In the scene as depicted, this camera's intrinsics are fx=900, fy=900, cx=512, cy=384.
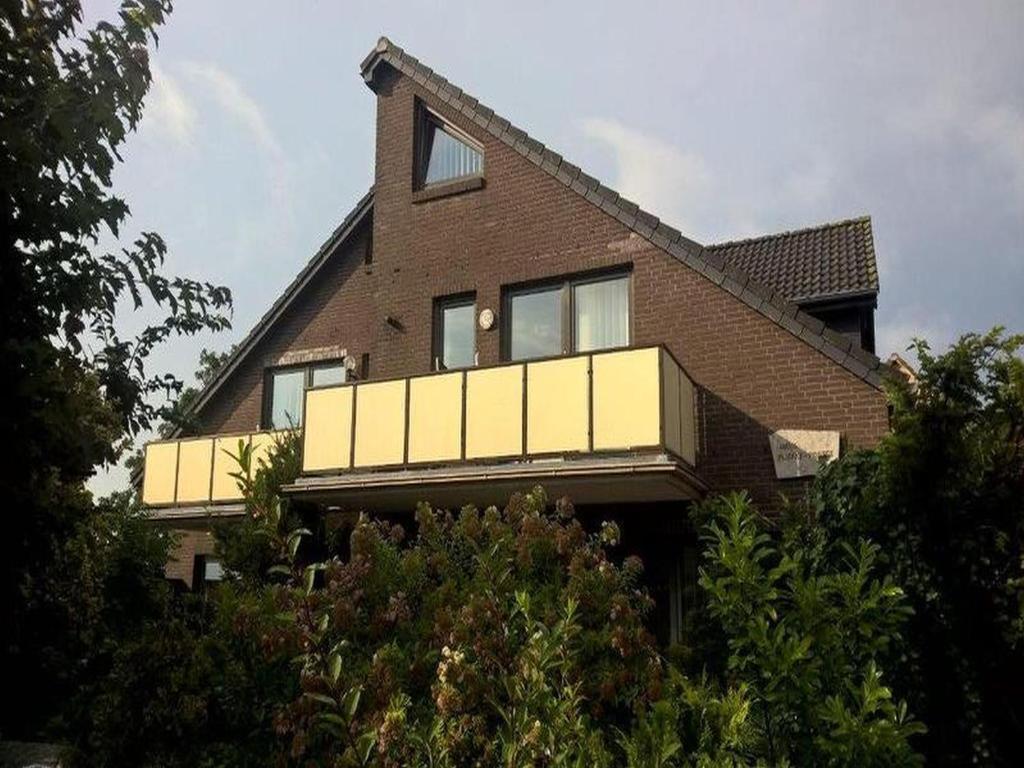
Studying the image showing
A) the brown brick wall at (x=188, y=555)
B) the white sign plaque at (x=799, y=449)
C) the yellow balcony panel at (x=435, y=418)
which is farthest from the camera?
the brown brick wall at (x=188, y=555)

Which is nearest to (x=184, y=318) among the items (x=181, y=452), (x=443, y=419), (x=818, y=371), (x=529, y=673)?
(x=529, y=673)

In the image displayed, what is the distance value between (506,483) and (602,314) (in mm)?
3266

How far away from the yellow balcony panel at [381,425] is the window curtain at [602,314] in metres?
2.72

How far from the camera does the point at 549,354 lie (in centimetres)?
1316

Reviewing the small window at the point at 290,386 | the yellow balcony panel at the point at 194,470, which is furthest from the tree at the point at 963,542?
the yellow balcony panel at the point at 194,470

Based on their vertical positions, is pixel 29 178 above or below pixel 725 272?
below

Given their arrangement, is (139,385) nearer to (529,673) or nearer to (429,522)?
(429,522)

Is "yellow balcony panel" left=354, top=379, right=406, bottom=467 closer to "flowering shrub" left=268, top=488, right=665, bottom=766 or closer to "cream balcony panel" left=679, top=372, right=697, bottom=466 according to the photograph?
"cream balcony panel" left=679, top=372, right=697, bottom=466

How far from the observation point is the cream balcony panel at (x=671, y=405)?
10.4 meters

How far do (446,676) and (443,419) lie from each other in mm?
7825

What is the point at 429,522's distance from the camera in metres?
6.52

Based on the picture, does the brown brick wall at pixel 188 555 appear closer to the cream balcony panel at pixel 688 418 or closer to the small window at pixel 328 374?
the small window at pixel 328 374

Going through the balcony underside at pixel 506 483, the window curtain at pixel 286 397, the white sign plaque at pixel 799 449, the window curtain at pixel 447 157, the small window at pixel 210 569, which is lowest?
the small window at pixel 210 569

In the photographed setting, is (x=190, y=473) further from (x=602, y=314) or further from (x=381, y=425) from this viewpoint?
(x=602, y=314)
